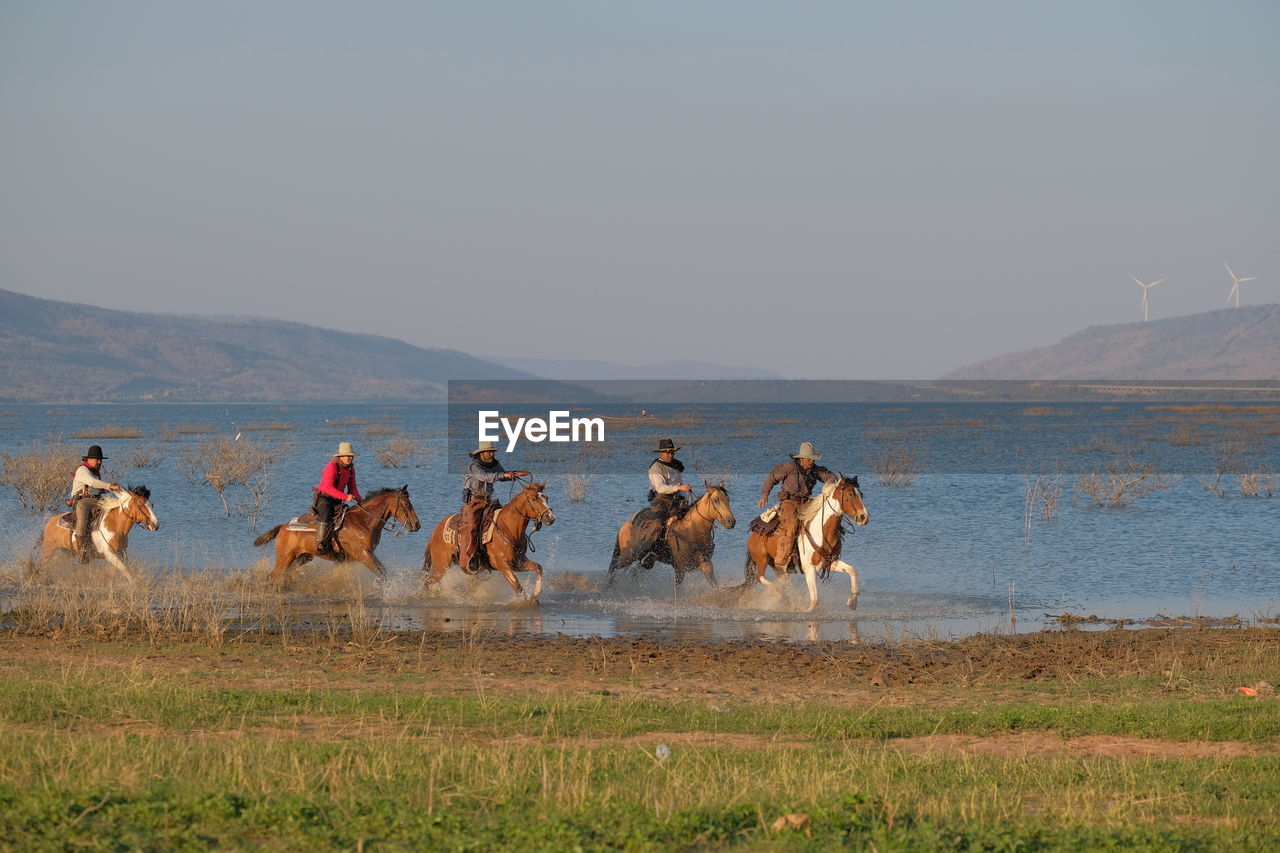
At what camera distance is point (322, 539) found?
19328 millimetres

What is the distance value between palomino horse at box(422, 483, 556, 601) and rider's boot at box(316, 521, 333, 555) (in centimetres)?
146

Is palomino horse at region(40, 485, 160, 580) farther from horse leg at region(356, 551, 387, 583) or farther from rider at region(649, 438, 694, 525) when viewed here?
rider at region(649, 438, 694, 525)

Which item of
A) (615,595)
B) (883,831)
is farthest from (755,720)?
(615,595)

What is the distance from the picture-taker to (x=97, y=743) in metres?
8.84

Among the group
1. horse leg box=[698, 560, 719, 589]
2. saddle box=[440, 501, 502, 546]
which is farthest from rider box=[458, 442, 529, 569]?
horse leg box=[698, 560, 719, 589]

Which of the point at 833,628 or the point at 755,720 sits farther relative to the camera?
the point at 833,628

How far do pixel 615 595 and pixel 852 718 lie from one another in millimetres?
9649

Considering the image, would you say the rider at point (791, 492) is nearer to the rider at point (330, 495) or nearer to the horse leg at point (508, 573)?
the horse leg at point (508, 573)

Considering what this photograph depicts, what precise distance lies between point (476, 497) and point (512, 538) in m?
0.76

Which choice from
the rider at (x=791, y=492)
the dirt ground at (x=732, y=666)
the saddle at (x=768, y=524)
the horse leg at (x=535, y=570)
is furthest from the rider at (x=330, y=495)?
the rider at (x=791, y=492)

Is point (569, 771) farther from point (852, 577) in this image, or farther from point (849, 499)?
point (852, 577)

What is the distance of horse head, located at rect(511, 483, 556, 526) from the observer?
18.5 meters

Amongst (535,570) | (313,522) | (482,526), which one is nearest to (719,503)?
(535,570)

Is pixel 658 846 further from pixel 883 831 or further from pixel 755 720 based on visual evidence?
pixel 755 720
